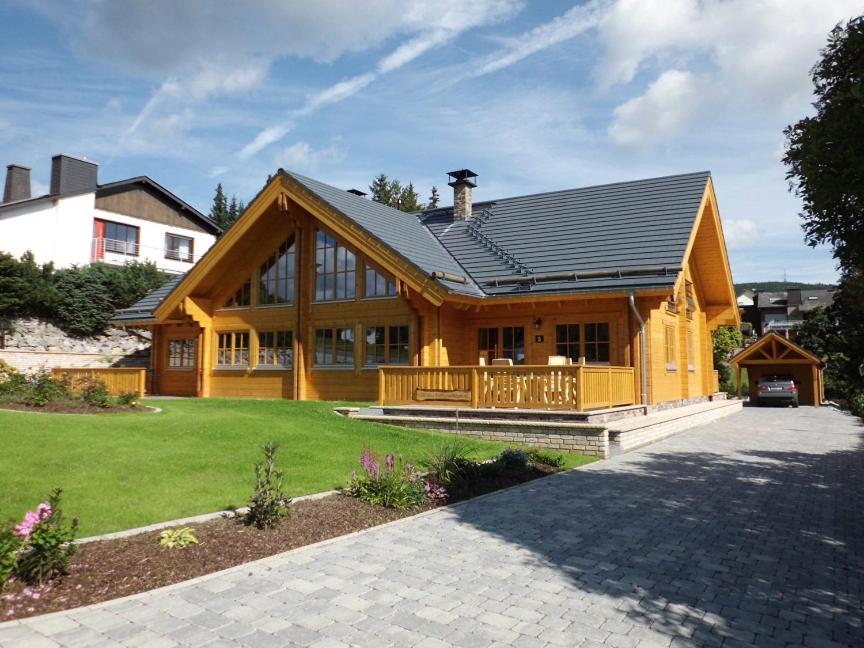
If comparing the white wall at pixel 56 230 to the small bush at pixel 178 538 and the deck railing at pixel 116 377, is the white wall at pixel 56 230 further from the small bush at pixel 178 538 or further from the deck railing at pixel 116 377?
the small bush at pixel 178 538

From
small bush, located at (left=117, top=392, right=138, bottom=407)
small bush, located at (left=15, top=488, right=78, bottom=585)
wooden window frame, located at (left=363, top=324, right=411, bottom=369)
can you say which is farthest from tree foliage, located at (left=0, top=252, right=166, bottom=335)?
small bush, located at (left=15, top=488, right=78, bottom=585)

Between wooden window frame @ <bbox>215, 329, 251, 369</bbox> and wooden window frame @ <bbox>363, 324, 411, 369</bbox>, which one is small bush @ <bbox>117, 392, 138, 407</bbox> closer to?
wooden window frame @ <bbox>363, 324, 411, 369</bbox>

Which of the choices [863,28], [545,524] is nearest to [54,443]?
[545,524]

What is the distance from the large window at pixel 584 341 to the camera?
17.1 m

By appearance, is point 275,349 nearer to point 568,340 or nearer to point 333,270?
point 333,270

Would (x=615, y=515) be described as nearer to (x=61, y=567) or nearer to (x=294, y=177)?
(x=61, y=567)

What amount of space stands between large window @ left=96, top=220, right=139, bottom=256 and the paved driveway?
3659cm

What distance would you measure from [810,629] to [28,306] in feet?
100

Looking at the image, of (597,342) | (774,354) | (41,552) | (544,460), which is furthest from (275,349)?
(774,354)

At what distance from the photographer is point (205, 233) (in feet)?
147

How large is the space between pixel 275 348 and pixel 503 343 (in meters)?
7.93

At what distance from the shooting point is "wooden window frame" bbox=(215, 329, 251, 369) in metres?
21.9

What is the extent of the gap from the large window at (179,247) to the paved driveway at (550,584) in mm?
38955

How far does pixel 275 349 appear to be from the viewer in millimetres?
21219
